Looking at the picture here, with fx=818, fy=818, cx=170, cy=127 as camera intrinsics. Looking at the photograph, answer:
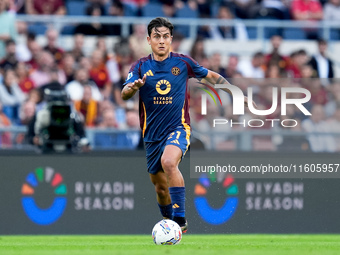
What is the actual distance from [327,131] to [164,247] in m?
5.39

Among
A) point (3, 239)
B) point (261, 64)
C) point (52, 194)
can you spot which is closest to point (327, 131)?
point (261, 64)

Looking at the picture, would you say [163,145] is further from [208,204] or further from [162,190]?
[208,204]

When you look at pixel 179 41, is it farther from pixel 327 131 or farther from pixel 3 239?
pixel 3 239

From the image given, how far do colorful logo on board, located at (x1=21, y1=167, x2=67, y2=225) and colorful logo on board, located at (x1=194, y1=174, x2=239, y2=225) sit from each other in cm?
197

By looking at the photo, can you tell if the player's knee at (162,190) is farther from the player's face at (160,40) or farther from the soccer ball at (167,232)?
the player's face at (160,40)

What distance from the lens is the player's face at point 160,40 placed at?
888cm

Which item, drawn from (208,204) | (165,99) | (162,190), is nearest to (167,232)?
(162,190)

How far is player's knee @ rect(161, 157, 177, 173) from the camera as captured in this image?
28.1ft

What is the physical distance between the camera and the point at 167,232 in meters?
8.41

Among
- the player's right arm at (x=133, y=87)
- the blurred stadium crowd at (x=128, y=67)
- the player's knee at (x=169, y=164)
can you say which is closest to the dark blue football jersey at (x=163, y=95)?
the player's right arm at (x=133, y=87)

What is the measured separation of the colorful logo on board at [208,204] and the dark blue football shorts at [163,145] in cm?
289

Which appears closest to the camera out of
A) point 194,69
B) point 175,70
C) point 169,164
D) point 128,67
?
point 169,164

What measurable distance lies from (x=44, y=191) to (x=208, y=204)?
7.87ft

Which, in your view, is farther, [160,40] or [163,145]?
[163,145]
